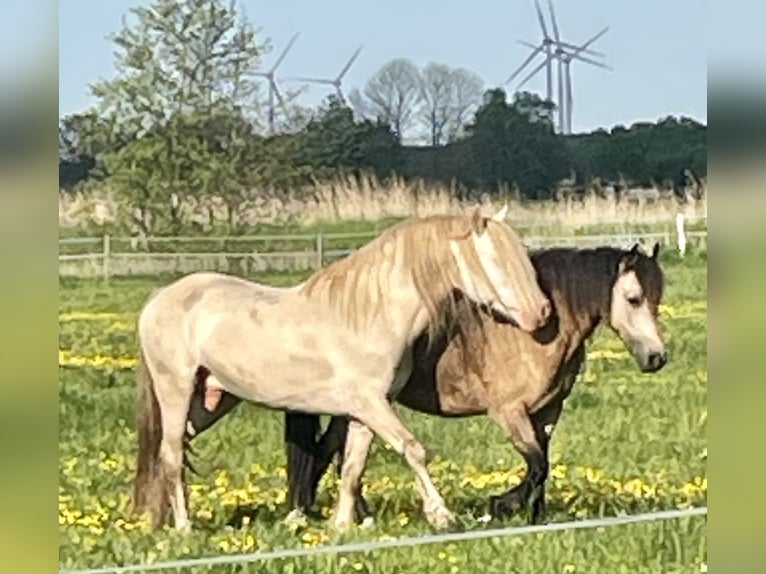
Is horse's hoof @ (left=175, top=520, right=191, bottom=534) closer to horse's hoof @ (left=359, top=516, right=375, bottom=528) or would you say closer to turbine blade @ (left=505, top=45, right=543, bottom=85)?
horse's hoof @ (left=359, top=516, right=375, bottom=528)

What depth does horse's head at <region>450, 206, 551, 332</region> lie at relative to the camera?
3102 millimetres

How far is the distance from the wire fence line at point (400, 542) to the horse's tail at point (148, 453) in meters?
0.11

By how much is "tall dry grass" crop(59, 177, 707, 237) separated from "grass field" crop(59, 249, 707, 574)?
11cm

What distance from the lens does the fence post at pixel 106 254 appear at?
2.91m

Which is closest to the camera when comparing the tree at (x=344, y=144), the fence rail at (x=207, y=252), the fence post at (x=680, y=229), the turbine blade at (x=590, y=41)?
the fence rail at (x=207, y=252)

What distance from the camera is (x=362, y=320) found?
10.2ft

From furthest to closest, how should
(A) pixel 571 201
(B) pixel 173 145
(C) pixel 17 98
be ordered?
(A) pixel 571 201, (B) pixel 173 145, (C) pixel 17 98

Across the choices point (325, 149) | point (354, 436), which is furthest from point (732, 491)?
point (325, 149)

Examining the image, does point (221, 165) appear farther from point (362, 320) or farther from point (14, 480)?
point (14, 480)

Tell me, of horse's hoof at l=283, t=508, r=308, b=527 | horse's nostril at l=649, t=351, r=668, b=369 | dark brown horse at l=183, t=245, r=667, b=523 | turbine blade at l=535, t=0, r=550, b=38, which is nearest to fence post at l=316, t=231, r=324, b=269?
dark brown horse at l=183, t=245, r=667, b=523

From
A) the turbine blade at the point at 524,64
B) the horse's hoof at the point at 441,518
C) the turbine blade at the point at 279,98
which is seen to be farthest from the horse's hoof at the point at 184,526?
the turbine blade at the point at 524,64

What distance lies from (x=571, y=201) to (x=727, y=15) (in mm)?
472

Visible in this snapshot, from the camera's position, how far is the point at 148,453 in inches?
119

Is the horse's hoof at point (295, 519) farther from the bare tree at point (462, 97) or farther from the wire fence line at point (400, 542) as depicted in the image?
the bare tree at point (462, 97)
